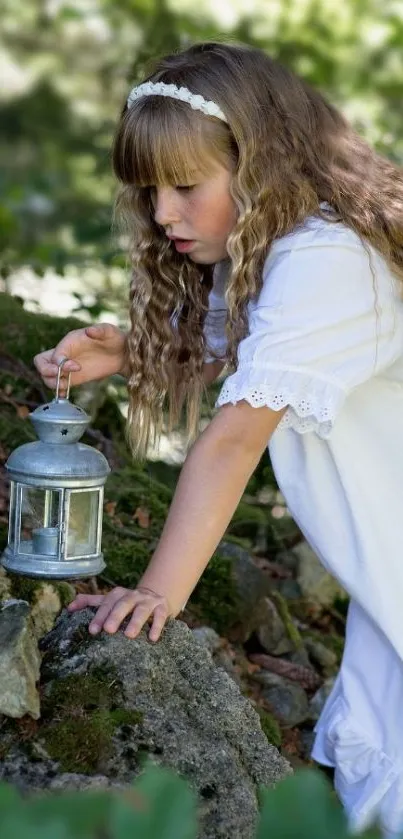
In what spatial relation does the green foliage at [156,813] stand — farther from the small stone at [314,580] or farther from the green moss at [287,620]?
the small stone at [314,580]

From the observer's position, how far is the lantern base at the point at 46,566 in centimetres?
250

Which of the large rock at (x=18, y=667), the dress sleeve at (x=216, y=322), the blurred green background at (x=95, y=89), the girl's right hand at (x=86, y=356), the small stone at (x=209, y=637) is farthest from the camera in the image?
the blurred green background at (x=95, y=89)

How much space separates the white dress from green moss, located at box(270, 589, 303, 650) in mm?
942

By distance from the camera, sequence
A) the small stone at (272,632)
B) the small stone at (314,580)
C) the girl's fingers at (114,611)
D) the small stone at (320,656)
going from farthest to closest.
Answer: the small stone at (314,580), the small stone at (320,656), the small stone at (272,632), the girl's fingers at (114,611)

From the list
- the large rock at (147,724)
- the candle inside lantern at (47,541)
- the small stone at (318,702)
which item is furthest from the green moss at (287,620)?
the candle inside lantern at (47,541)

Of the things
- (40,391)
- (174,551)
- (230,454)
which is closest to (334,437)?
(230,454)

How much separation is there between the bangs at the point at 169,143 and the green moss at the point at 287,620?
5.95ft

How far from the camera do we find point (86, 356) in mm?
2891

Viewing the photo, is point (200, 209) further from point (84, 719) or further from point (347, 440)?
point (84, 719)

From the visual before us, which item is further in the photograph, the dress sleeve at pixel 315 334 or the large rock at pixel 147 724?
the dress sleeve at pixel 315 334

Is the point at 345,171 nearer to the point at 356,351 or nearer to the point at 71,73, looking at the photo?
the point at 356,351

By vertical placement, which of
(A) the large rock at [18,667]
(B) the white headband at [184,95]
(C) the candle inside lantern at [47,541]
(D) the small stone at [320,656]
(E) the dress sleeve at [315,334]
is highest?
(B) the white headband at [184,95]

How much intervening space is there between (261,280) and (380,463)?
0.53 meters

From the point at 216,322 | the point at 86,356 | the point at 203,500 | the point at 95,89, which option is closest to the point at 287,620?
the point at 216,322
